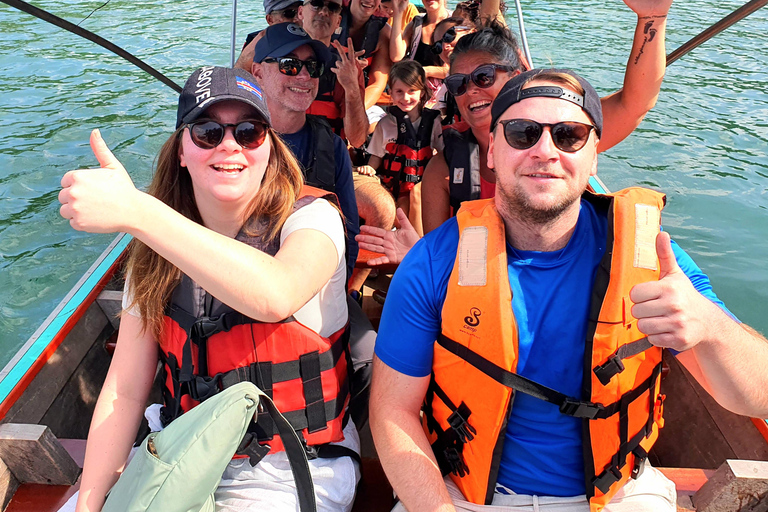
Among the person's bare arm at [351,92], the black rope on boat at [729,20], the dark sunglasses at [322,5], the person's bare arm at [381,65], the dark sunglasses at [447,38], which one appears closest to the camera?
the black rope on boat at [729,20]

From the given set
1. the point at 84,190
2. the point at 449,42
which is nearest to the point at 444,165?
the point at 84,190

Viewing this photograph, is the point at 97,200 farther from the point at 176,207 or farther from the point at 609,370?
the point at 609,370

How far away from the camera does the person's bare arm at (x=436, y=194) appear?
8.25 ft

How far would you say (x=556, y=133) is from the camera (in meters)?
1.47

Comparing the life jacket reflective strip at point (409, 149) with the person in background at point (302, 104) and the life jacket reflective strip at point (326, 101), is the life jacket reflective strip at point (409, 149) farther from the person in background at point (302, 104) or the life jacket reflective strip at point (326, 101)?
the person in background at point (302, 104)

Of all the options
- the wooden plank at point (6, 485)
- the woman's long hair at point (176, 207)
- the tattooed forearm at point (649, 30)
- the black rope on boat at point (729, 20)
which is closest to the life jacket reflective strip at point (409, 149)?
the black rope on boat at point (729, 20)

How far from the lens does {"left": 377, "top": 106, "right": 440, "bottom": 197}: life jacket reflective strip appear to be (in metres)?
3.71

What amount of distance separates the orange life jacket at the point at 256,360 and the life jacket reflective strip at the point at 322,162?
849 millimetres

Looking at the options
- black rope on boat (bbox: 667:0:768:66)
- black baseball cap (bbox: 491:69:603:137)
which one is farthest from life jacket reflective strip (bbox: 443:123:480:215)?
black rope on boat (bbox: 667:0:768:66)

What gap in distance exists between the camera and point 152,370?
1646 mm

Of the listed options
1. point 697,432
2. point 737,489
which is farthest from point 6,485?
point 697,432

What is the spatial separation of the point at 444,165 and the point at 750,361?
1505 millimetres

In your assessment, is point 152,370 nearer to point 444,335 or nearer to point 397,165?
point 444,335

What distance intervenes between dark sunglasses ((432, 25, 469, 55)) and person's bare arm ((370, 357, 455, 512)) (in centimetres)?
330
